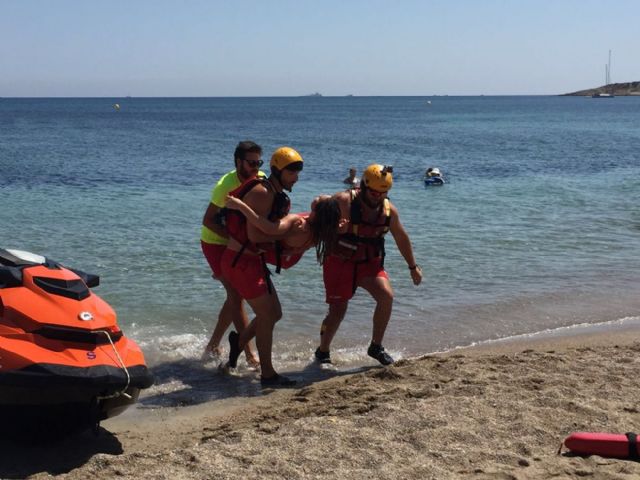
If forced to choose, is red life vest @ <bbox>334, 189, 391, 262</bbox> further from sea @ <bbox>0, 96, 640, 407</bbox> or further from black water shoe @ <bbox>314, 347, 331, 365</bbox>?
sea @ <bbox>0, 96, 640, 407</bbox>

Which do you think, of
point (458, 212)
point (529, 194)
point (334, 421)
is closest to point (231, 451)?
point (334, 421)

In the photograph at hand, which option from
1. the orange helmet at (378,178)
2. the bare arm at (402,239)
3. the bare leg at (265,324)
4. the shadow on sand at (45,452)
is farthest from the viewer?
the bare arm at (402,239)

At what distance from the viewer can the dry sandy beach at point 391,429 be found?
4305 millimetres

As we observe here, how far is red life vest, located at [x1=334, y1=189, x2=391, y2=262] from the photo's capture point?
260 inches

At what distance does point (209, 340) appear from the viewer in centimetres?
771

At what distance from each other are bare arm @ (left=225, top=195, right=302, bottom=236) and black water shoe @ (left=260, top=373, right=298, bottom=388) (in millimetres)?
1219

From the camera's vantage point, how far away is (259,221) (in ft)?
19.4

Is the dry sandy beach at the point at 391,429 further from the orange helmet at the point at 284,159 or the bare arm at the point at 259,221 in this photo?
the orange helmet at the point at 284,159

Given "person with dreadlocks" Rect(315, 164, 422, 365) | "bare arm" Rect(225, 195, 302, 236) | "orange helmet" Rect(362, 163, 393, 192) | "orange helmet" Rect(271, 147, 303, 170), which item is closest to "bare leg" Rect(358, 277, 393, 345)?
"person with dreadlocks" Rect(315, 164, 422, 365)

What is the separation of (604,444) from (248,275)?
2831 millimetres

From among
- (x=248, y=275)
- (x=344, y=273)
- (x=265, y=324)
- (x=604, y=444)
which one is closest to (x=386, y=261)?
(x=344, y=273)

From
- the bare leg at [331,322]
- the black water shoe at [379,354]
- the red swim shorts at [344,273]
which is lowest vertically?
the black water shoe at [379,354]

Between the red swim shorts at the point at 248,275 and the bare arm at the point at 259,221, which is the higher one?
the bare arm at the point at 259,221

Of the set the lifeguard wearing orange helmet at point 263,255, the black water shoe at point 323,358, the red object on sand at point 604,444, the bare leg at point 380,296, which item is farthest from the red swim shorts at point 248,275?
the red object on sand at point 604,444
